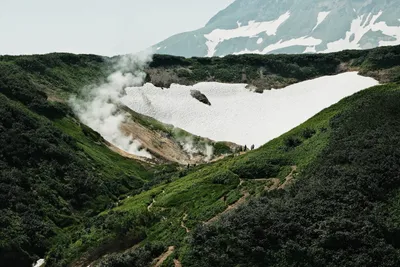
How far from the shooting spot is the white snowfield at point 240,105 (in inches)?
3310

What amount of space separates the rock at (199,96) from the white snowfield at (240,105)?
90cm

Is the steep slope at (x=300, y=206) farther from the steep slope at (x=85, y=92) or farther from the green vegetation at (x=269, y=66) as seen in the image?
the green vegetation at (x=269, y=66)

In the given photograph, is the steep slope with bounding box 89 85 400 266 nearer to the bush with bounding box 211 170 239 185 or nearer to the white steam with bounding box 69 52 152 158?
the bush with bounding box 211 170 239 185

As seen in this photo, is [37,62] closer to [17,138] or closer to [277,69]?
[17,138]

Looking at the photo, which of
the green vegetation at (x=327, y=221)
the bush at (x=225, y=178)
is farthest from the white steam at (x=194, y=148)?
the green vegetation at (x=327, y=221)

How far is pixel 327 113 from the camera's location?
48.9 meters

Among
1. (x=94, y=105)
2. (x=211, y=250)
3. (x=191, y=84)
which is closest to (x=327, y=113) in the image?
(x=211, y=250)

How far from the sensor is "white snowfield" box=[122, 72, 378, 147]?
84062 mm

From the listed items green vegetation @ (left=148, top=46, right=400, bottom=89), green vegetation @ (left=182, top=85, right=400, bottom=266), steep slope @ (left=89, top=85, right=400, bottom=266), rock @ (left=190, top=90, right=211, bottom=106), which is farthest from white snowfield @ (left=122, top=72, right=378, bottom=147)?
green vegetation @ (left=182, top=85, right=400, bottom=266)

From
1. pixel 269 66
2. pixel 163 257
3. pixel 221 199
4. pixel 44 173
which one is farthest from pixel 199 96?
pixel 163 257

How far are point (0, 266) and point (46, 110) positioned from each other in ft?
124

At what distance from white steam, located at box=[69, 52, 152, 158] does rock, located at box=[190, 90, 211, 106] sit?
12.0 metres

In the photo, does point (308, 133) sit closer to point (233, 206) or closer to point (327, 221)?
point (233, 206)

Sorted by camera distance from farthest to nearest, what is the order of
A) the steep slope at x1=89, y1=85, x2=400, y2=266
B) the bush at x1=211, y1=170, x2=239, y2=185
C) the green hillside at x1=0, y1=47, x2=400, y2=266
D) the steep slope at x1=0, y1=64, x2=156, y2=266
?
the steep slope at x1=0, y1=64, x2=156, y2=266 → the bush at x1=211, y1=170, x2=239, y2=185 → the green hillside at x1=0, y1=47, x2=400, y2=266 → the steep slope at x1=89, y1=85, x2=400, y2=266
